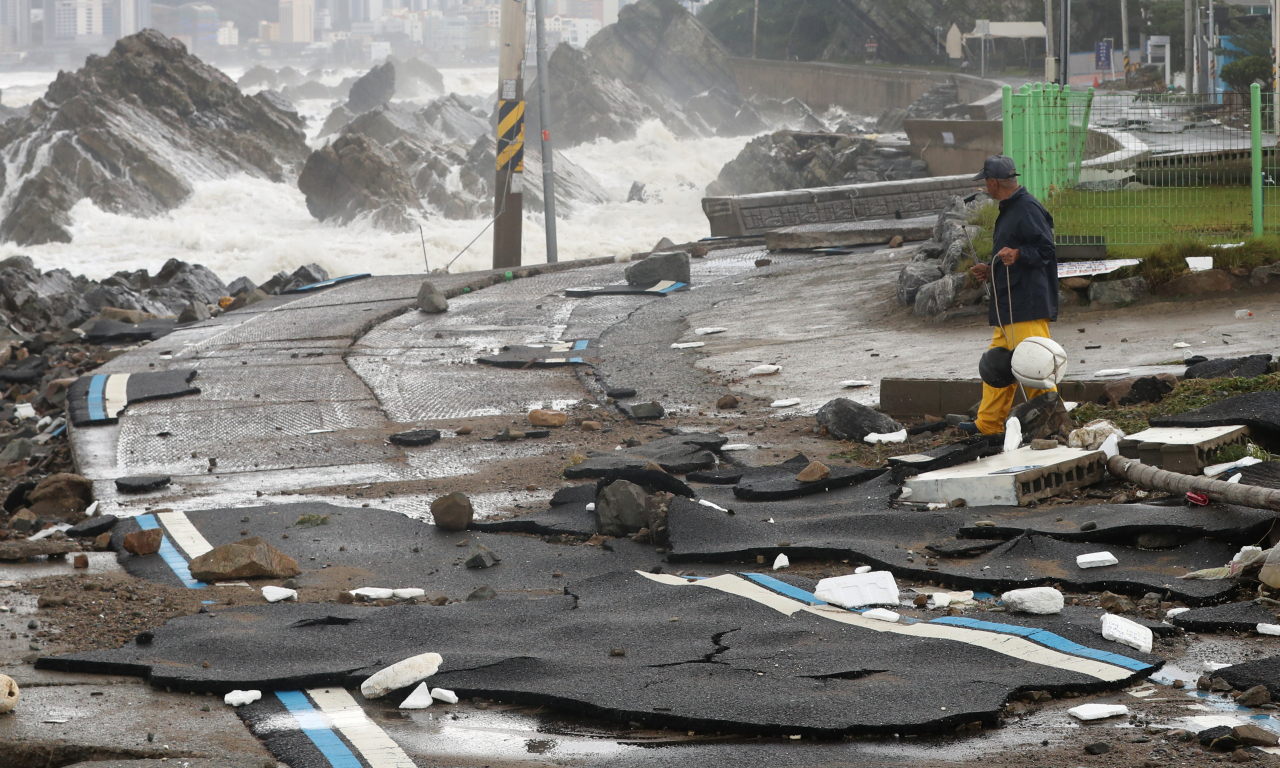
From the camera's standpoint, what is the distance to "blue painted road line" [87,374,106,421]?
30.4 ft

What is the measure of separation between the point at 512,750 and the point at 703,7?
117 m

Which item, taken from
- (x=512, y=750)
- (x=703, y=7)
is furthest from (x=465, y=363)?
(x=703, y=7)

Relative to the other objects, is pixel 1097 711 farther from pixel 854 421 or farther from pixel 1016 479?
pixel 854 421

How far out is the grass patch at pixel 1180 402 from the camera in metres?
6.98

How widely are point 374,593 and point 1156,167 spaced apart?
32.0 feet

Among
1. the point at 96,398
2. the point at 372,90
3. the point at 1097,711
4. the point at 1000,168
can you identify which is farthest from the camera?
the point at 372,90

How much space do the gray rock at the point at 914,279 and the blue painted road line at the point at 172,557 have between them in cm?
783

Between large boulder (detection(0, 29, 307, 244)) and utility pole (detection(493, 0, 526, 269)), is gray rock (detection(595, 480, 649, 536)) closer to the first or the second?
utility pole (detection(493, 0, 526, 269))

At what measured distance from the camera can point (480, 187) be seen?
1738 inches

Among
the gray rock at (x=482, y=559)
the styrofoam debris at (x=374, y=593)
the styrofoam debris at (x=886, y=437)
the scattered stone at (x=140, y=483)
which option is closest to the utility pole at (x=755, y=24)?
the styrofoam debris at (x=886, y=437)

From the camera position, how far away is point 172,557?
20.3 feet

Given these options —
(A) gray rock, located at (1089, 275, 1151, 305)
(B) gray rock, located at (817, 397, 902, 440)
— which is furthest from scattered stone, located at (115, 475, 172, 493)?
(A) gray rock, located at (1089, 275, 1151, 305)

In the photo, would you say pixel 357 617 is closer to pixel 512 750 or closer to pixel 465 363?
pixel 512 750

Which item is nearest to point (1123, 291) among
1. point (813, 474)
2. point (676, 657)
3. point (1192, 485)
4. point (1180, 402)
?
point (1180, 402)
